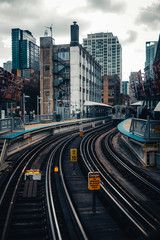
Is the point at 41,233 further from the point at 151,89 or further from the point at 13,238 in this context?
the point at 151,89

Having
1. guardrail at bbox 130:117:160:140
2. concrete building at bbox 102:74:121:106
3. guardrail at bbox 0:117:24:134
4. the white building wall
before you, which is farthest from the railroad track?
concrete building at bbox 102:74:121:106

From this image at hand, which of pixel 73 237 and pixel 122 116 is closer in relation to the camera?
pixel 73 237

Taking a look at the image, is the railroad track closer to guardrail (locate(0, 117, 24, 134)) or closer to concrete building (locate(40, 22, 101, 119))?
guardrail (locate(0, 117, 24, 134))

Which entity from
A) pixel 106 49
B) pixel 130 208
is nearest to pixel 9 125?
pixel 130 208

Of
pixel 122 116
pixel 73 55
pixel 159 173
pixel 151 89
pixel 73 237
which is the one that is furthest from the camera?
pixel 73 55

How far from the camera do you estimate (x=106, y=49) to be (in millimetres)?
185125

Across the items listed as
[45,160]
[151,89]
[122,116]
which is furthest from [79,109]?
[45,160]

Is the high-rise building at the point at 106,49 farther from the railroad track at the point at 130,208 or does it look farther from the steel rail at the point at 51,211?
the steel rail at the point at 51,211

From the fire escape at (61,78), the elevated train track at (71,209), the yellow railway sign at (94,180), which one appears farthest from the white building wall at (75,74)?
the yellow railway sign at (94,180)

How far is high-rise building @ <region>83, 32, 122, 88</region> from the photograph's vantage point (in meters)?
183

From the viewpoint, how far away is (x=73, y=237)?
6.18 meters

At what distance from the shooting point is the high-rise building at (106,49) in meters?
183

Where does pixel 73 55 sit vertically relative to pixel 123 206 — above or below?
above

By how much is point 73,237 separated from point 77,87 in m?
50.9
